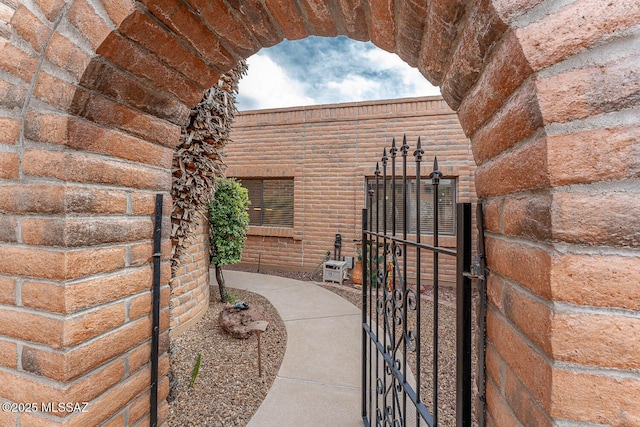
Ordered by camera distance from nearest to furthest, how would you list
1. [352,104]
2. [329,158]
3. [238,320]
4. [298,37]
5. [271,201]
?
[298,37], [238,320], [352,104], [329,158], [271,201]

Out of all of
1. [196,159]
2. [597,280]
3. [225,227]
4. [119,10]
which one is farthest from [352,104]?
[597,280]

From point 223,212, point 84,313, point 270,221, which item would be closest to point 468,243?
point 84,313

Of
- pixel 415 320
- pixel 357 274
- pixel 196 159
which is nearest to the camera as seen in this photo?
pixel 196 159

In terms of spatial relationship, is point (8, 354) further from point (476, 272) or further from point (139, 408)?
point (476, 272)

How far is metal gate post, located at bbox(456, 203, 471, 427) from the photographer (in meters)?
0.83

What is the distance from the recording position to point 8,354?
895 millimetres

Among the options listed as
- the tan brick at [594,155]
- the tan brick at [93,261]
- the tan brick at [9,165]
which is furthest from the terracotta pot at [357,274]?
the tan brick at [594,155]

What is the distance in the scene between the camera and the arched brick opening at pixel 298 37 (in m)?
0.43

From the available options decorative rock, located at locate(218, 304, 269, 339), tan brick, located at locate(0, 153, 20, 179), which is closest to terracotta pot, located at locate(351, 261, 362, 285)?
decorative rock, located at locate(218, 304, 269, 339)

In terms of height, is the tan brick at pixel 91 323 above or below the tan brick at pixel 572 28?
below

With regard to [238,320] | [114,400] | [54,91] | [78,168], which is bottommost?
[238,320]

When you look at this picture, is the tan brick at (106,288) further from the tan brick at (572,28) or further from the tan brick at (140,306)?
the tan brick at (572,28)

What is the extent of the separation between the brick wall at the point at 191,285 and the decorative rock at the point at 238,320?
1.34ft

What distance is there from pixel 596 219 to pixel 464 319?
20.2 inches
